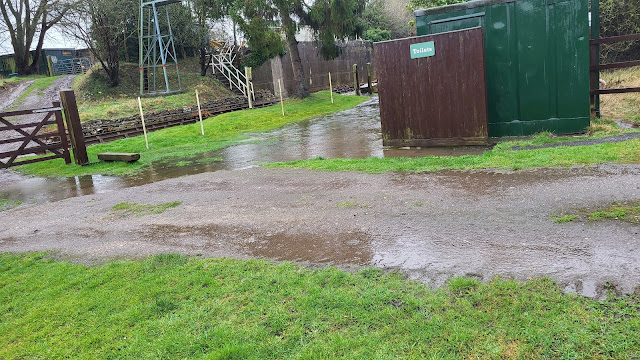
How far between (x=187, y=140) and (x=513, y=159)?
37.7 ft

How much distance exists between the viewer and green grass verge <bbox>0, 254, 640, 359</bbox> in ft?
10.2

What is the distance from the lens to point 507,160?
26.1 feet

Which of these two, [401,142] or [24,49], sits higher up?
[24,49]

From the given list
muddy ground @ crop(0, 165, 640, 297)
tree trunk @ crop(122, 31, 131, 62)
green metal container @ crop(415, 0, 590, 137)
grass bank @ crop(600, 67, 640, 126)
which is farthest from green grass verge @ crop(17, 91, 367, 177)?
tree trunk @ crop(122, 31, 131, 62)

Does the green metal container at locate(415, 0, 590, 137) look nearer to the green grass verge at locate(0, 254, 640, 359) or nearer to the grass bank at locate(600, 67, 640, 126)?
the grass bank at locate(600, 67, 640, 126)

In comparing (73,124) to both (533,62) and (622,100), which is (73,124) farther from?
(622,100)

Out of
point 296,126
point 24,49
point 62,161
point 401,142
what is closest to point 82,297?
point 401,142

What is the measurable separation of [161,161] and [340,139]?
4664mm

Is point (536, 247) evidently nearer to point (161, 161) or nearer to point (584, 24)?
point (584, 24)

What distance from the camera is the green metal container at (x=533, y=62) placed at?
9.66m

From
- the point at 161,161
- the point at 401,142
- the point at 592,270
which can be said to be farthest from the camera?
the point at 161,161

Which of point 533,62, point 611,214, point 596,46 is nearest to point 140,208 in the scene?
point 611,214

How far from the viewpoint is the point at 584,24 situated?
9.52 metres

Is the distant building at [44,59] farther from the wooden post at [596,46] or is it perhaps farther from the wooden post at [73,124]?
the wooden post at [596,46]
